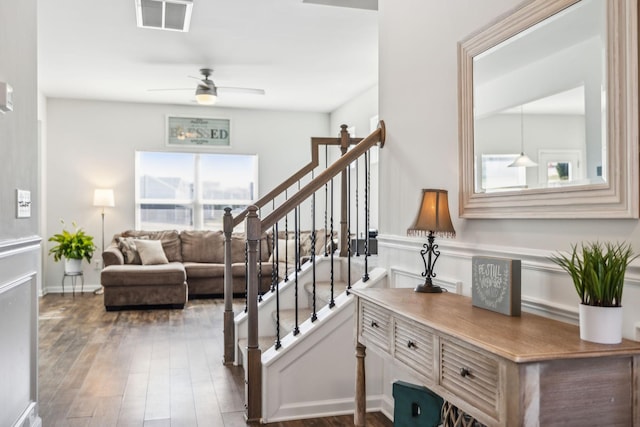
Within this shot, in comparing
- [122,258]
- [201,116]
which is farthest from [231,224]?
[201,116]

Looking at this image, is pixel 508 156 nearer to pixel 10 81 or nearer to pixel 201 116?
pixel 10 81

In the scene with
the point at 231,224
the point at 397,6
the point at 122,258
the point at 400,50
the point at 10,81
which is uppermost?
the point at 397,6

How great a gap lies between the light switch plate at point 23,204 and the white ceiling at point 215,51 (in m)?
2.33

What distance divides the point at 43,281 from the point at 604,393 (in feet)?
25.6

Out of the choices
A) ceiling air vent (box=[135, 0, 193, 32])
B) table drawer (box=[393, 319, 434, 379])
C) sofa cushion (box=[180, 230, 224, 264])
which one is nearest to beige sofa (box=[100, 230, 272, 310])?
sofa cushion (box=[180, 230, 224, 264])

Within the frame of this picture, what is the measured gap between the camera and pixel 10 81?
229 cm

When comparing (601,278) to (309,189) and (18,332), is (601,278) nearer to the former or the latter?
(309,189)

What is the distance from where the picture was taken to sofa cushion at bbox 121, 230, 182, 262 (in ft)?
25.0

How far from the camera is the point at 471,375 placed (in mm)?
1464

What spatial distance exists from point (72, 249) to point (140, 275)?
4.57 feet

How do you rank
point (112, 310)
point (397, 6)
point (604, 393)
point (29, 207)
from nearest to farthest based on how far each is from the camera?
point (604, 393), point (29, 207), point (397, 6), point (112, 310)

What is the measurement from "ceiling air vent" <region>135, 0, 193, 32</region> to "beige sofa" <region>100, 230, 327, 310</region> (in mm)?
2457

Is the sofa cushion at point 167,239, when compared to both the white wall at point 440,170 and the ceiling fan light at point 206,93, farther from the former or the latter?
the white wall at point 440,170

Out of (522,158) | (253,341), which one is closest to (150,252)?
(253,341)
